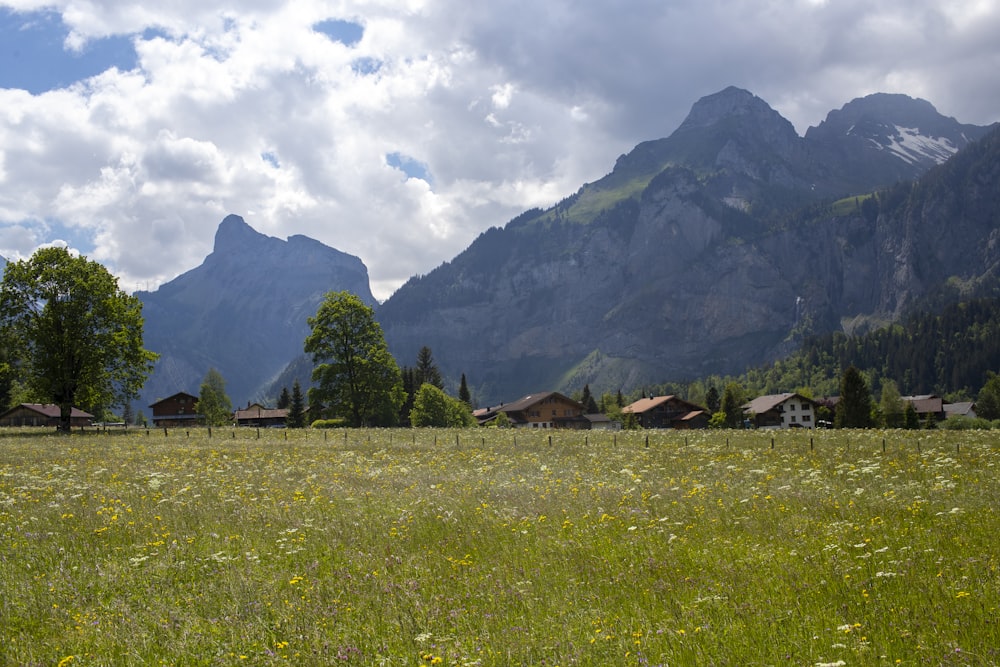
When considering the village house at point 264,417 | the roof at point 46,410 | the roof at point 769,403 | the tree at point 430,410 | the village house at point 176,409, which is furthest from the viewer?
the village house at point 264,417

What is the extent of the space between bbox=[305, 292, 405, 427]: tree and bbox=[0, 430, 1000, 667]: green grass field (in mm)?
51751

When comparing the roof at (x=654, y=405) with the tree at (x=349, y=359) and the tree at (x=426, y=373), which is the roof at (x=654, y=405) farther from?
the tree at (x=349, y=359)

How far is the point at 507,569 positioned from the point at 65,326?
5002 cm

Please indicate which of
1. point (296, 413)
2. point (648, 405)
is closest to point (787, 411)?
point (648, 405)

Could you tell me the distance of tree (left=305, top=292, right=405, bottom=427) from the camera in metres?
71.5

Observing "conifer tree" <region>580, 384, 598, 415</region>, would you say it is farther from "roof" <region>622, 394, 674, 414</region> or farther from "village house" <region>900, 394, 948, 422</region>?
"village house" <region>900, 394, 948, 422</region>

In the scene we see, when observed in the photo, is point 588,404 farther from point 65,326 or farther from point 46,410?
point 65,326

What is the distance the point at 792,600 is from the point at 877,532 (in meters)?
3.99

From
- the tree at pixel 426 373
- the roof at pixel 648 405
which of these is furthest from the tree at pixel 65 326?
the roof at pixel 648 405

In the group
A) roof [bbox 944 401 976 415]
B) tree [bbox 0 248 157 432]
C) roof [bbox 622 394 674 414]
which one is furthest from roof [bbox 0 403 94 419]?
roof [bbox 944 401 976 415]

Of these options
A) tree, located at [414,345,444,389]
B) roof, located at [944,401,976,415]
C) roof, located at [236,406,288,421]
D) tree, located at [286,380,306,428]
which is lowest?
roof, located at [944,401,976,415]

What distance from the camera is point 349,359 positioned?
72.2 metres

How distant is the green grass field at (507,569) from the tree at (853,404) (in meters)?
80.6

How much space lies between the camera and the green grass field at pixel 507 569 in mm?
7629
